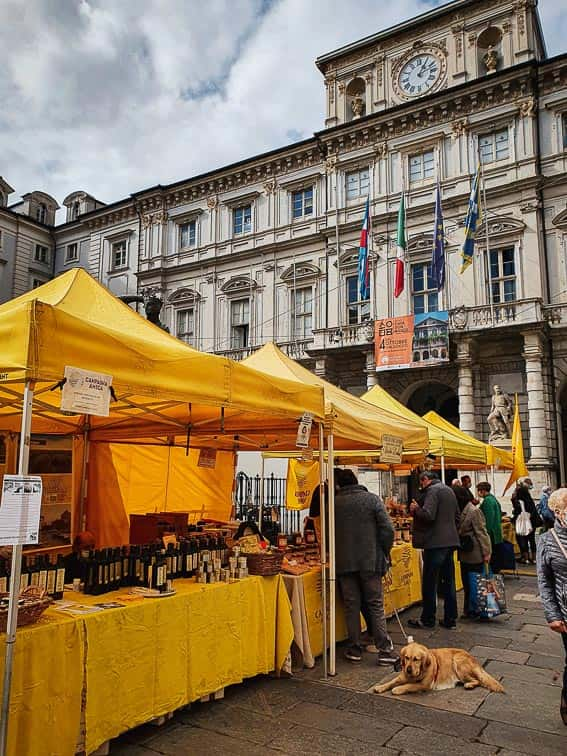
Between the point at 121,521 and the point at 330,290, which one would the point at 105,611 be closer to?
the point at 121,521

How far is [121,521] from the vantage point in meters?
9.52

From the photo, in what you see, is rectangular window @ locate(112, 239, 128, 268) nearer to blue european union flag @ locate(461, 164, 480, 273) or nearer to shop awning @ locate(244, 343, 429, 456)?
blue european union flag @ locate(461, 164, 480, 273)

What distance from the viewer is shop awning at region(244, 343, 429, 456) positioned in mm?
6520

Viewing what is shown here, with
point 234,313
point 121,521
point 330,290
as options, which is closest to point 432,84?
point 330,290

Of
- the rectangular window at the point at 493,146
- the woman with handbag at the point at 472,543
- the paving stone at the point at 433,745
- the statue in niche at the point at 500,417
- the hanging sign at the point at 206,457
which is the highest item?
the rectangular window at the point at 493,146

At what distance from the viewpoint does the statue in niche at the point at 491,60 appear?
23.1 meters

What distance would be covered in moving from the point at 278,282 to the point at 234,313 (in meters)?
2.85

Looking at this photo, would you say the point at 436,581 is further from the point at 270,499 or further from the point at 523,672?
the point at 270,499

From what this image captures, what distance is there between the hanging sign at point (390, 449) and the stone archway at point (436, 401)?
54.1 ft

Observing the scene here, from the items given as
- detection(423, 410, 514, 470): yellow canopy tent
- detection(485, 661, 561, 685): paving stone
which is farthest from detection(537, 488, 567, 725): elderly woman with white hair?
detection(423, 410, 514, 470): yellow canopy tent

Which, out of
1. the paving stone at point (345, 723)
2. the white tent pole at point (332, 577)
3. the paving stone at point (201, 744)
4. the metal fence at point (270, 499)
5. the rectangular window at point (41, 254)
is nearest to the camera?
the paving stone at point (201, 744)

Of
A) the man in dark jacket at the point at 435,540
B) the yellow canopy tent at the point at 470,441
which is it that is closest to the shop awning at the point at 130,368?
the man in dark jacket at the point at 435,540

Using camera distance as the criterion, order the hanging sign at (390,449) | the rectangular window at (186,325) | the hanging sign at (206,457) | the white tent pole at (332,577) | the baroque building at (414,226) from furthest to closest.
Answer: the rectangular window at (186,325) → the baroque building at (414,226) → the hanging sign at (206,457) → the hanging sign at (390,449) → the white tent pole at (332,577)

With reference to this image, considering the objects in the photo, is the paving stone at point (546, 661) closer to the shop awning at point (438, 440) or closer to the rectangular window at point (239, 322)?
the shop awning at point (438, 440)
